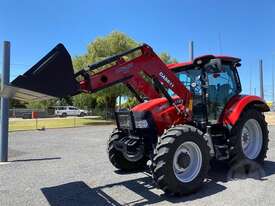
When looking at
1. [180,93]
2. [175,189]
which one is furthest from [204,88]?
[175,189]

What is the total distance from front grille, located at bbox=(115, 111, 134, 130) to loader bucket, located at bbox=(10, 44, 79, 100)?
6.28 feet

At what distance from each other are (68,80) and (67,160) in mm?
5606

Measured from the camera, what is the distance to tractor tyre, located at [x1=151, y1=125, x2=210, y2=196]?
6.39 meters

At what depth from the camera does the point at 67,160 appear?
35.7 feet

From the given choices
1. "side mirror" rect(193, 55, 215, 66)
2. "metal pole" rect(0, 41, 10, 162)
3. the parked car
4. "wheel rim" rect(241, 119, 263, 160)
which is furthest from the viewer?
the parked car

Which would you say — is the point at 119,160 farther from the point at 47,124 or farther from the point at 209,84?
the point at 47,124

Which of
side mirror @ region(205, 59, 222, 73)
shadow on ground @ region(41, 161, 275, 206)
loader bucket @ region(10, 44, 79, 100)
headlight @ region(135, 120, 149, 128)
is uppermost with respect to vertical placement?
side mirror @ region(205, 59, 222, 73)

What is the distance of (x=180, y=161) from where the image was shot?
6.82m

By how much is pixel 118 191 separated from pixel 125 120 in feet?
5.48

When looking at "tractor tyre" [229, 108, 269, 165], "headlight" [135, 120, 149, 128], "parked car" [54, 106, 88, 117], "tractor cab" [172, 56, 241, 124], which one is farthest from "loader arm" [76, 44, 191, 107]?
"parked car" [54, 106, 88, 117]

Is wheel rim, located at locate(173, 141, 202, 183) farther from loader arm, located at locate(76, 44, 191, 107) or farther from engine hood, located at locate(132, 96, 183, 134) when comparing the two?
loader arm, located at locate(76, 44, 191, 107)

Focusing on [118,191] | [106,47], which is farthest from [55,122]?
[118,191]

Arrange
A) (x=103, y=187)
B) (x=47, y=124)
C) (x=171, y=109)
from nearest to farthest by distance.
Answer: (x=103, y=187) → (x=171, y=109) → (x=47, y=124)

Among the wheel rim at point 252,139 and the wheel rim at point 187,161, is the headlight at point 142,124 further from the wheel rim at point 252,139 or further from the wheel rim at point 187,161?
the wheel rim at point 252,139
